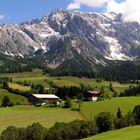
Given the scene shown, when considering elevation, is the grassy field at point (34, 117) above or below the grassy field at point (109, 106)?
below

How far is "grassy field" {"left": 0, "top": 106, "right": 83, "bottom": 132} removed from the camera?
5777 inches

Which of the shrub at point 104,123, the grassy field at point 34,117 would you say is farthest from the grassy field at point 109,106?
the shrub at point 104,123

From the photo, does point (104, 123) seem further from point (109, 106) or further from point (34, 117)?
point (109, 106)

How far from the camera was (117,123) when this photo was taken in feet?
422

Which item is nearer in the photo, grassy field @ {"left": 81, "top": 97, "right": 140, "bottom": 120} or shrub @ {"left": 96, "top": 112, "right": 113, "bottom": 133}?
shrub @ {"left": 96, "top": 112, "right": 113, "bottom": 133}

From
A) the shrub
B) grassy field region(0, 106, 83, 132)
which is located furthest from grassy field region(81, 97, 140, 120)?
the shrub

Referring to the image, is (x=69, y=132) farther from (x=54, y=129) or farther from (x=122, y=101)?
(x=122, y=101)

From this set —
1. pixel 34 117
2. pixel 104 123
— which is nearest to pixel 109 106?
pixel 34 117

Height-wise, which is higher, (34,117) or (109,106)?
(109,106)

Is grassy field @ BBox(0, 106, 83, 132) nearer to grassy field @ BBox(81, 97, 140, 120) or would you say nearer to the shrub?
grassy field @ BBox(81, 97, 140, 120)

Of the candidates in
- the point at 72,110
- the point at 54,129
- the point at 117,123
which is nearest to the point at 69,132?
the point at 54,129

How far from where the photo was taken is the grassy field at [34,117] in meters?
147

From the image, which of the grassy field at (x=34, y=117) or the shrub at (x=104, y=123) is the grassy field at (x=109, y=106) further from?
the shrub at (x=104, y=123)

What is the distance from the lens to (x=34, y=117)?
527ft
